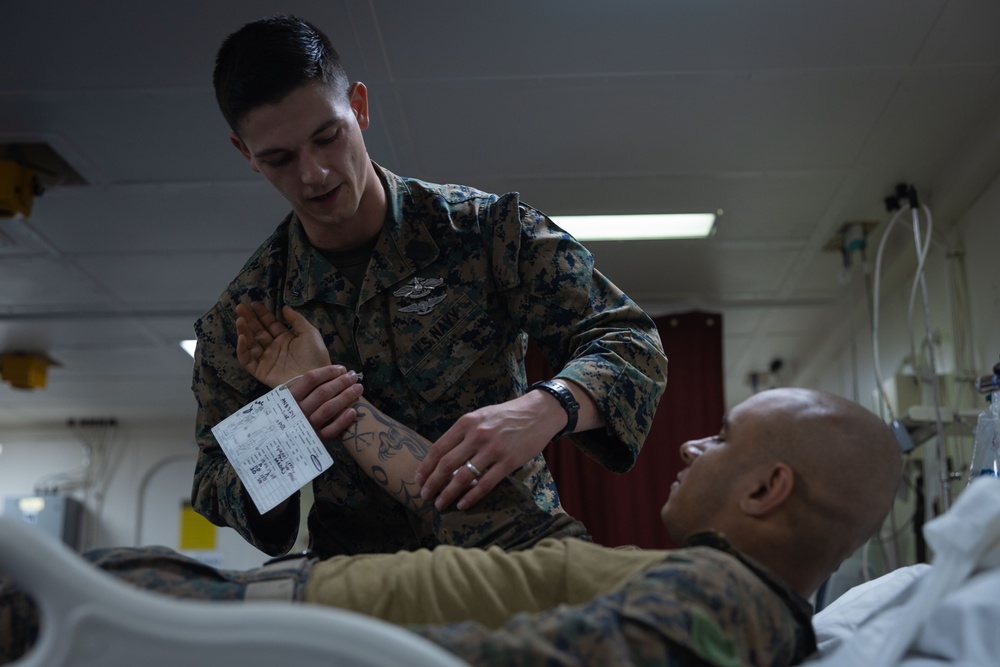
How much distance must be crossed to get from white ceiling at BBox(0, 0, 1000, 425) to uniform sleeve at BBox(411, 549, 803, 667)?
2386mm

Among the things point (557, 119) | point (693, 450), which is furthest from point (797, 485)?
point (557, 119)

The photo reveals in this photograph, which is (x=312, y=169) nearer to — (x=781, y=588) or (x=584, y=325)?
(x=584, y=325)

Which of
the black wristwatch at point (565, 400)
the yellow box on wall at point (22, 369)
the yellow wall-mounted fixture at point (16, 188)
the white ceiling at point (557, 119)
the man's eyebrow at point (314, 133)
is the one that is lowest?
the black wristwatch at point (565, 400)

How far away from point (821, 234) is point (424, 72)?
7.47 feet

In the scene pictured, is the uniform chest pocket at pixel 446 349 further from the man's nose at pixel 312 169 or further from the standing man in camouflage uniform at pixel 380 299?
the man's nose at pixel 312 169

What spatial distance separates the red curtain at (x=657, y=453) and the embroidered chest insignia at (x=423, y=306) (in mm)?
3700

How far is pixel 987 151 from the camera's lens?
156 inches

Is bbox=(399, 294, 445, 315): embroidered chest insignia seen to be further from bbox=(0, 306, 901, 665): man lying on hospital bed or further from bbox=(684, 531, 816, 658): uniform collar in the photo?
bbox=(684, 531, 816, 658): uniform collar

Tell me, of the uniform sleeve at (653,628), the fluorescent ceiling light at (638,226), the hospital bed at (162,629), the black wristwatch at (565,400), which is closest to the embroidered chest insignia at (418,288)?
the black wristwatch at (565,400)

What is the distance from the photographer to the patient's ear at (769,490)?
1401 millimetres

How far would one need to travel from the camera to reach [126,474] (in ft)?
27.8

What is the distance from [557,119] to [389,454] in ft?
7.65

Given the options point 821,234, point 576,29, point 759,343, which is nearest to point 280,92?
point 576,29

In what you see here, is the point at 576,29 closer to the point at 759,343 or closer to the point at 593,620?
the point at 593,620
